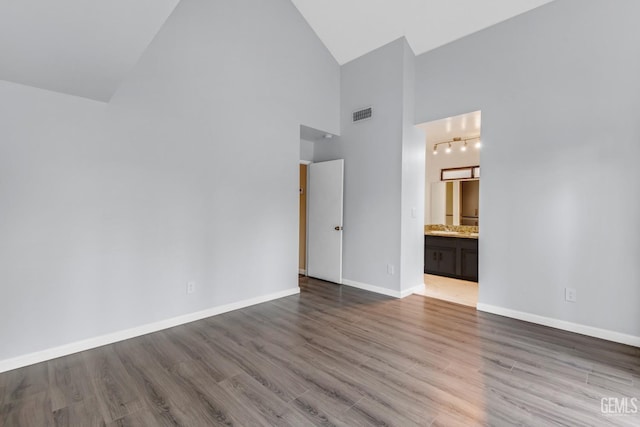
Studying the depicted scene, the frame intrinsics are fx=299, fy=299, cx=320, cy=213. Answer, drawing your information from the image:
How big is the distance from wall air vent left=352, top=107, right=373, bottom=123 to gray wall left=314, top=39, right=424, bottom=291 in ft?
0.24

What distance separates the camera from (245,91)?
145 inches

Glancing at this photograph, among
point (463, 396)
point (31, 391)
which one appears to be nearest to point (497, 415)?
point (463, 396)

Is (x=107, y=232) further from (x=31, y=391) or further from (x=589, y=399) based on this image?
(x=589, y=399)

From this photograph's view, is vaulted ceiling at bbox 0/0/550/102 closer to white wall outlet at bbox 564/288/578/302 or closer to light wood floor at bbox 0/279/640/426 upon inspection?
light wood floor at bbox 0/279/640/426

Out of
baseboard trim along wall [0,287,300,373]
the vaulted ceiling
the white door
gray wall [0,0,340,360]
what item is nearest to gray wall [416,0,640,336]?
the vaulted ceiling

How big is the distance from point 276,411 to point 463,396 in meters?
1.21

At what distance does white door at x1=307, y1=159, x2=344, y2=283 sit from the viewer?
476cm

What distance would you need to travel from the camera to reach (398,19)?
3.86 metres

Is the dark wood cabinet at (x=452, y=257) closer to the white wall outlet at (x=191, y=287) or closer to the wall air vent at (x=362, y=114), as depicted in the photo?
the wall air vent at (x=362, y=114)

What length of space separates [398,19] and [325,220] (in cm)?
298

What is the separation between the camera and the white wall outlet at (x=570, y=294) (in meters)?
2.98

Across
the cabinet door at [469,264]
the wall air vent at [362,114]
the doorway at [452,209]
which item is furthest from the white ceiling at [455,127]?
the cabinet door at [469,264]

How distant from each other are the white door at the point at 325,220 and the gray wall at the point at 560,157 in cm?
201

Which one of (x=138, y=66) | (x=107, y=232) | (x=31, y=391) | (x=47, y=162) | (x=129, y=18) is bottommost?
(x=31, y=391)
